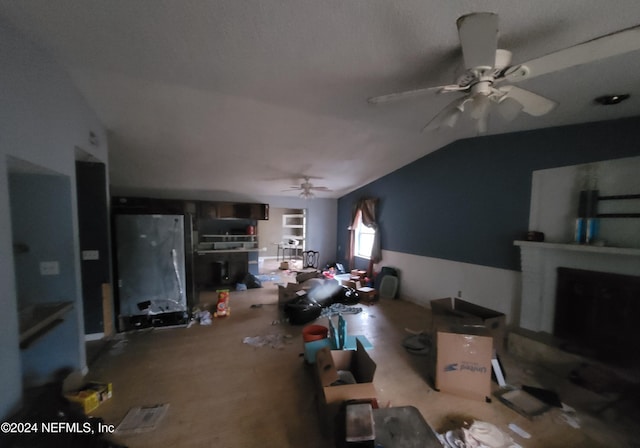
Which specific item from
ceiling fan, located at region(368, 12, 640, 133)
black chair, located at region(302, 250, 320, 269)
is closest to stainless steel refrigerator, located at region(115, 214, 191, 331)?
ceiling fan, located at region(368, 12, 640, 133)

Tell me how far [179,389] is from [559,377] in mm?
3486

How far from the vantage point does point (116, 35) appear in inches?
58.5

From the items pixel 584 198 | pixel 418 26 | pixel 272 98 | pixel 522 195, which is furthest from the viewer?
pixel 522 195

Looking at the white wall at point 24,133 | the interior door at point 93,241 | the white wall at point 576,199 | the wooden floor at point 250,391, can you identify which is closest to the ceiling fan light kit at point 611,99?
the white wall at point 576,199

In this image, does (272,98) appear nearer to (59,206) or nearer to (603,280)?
(59,206)

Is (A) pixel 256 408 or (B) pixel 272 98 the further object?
(B) pixel 272 98

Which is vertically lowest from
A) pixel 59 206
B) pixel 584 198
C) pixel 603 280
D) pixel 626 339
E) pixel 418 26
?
pixel 626 339

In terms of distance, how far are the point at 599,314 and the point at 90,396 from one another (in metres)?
4.45

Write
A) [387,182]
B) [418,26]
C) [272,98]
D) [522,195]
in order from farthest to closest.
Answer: [387,182] → [522,195] → [272,98] → [418,26]

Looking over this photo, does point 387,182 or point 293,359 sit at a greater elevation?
point 387,182

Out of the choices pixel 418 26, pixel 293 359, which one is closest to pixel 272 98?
pixel 418 26

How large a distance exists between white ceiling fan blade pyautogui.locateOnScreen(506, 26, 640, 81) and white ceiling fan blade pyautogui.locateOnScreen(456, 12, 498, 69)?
0.66ft

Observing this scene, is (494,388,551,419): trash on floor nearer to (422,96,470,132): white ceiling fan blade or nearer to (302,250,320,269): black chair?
(422,96,470,132): white ceiling fan blade

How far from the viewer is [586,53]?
3.48 ft
